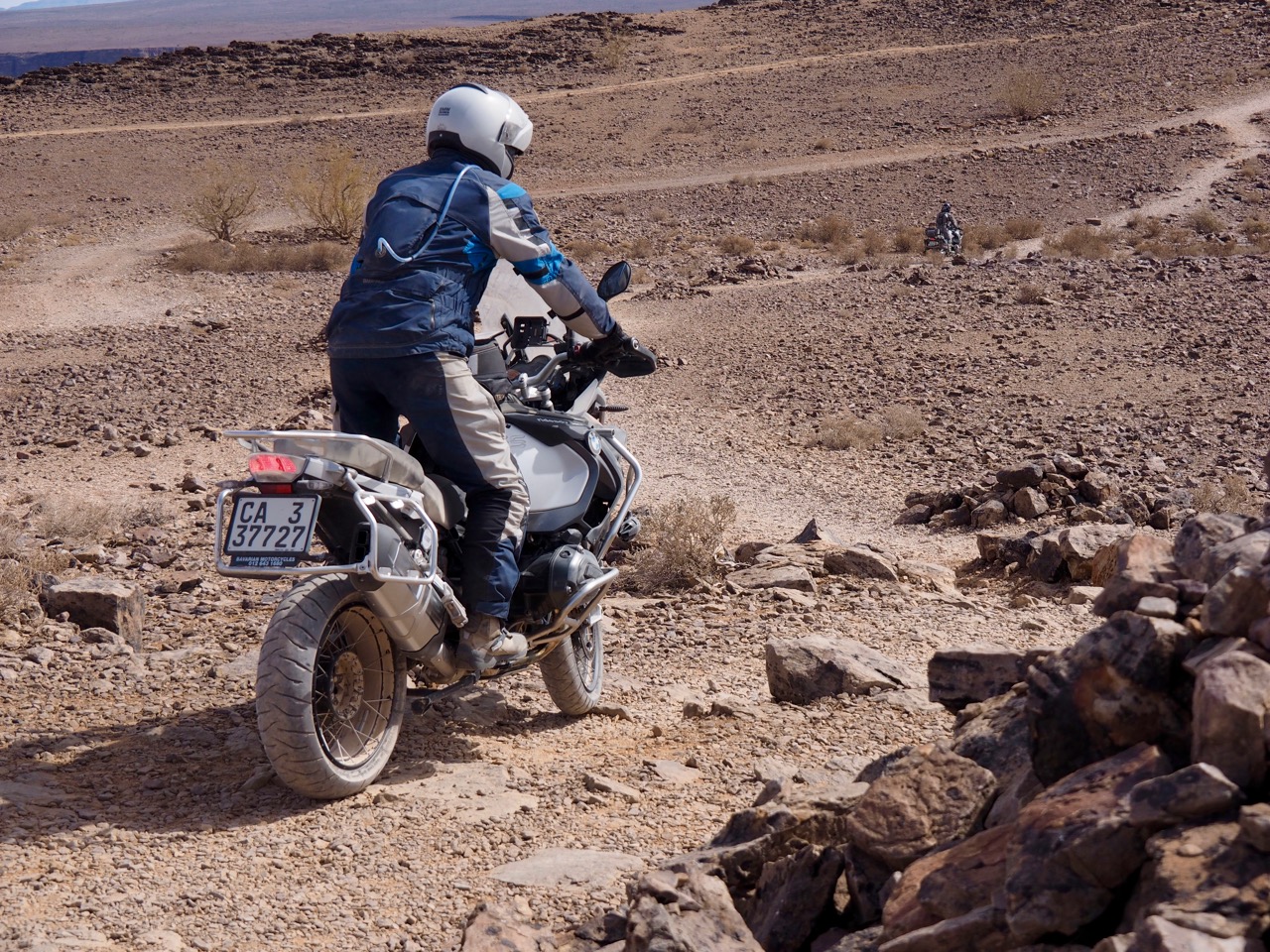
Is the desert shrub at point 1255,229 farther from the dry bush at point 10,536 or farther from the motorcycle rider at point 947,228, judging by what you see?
the dry bush at point 10,536

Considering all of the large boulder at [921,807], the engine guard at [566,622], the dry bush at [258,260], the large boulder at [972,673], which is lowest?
the dry bush at [258,260]

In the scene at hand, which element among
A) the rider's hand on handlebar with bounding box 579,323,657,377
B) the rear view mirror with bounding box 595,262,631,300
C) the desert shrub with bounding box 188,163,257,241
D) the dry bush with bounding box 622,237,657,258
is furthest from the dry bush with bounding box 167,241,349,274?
the rear view mirror with bounding box 595,262,631,300

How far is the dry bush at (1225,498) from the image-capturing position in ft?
26.7

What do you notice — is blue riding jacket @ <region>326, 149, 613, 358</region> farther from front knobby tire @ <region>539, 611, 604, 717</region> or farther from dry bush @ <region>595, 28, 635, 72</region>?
dry bush @ <region>595, 28, 635, 72</region>

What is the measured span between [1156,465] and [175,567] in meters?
6.51

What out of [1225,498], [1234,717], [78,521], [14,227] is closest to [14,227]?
[14,227]

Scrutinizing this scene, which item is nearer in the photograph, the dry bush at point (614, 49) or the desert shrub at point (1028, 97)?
the desert shrub at point (1028, 97)

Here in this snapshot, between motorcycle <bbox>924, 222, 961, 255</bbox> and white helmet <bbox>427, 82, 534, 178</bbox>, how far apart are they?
673 inches

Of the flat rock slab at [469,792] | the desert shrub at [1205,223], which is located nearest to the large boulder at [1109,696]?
the flat rock slab at [469,792]

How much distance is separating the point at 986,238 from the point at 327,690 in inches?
786

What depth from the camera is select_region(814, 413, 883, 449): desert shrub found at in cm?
1041

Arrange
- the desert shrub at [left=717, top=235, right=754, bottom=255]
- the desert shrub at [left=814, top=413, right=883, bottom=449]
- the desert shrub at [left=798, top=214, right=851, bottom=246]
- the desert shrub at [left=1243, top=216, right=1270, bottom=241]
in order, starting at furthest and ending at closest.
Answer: the desert shrub at [left=798, top=214, right=851, bottom=246] → the desert shrub at [left=717, top=235, right=754, bottom=255] → the desert shrub at [left=1243, top=216, right=1270, bottom=241] → the desert shrub at [left=814, top=413, right=883, bottom=449]

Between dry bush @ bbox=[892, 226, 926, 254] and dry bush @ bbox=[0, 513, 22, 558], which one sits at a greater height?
dry bush @ bbox=[0, 513, 22, 558]

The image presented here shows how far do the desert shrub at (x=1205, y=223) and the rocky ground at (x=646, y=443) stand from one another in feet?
0.28
